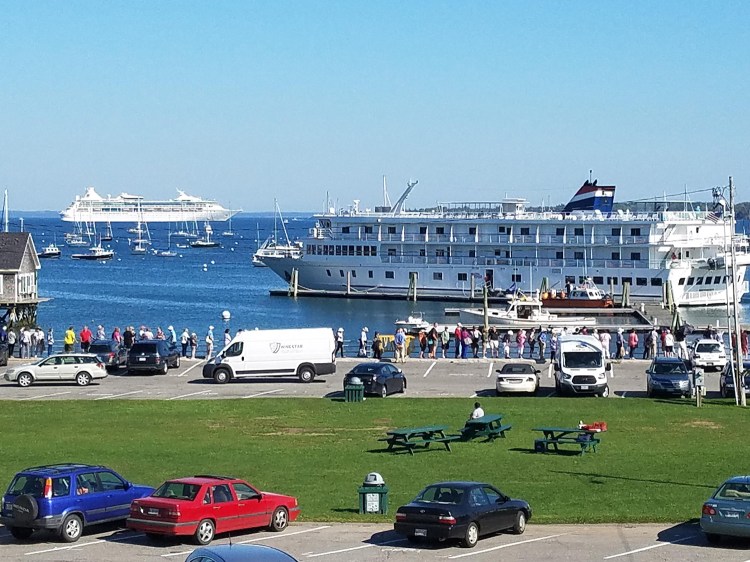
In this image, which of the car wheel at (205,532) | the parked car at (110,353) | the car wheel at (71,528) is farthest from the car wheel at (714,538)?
the parked car at (110,353)

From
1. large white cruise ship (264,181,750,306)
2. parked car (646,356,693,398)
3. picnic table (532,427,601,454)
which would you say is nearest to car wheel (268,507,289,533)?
picnic table (532,427,601,454)

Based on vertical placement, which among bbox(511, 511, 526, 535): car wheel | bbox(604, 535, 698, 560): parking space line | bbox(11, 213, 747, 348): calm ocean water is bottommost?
bbox(604, 535, 698, 560): parking space line

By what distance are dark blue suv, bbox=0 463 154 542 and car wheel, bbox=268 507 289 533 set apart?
234cm

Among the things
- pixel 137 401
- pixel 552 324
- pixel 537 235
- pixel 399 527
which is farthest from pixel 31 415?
pixel 537 235

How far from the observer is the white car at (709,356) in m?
45.7

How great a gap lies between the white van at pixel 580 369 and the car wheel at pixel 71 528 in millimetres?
22213

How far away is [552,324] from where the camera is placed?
7675 cm

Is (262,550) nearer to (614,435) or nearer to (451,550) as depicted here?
(451,550)

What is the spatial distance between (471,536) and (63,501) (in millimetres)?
6237

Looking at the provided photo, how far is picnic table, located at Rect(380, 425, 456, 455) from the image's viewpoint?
28.7m

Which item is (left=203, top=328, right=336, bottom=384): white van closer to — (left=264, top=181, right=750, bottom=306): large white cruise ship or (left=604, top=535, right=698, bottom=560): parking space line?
(left=604, top=535, right=698, bottom=560): parking space line

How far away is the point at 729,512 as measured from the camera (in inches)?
745

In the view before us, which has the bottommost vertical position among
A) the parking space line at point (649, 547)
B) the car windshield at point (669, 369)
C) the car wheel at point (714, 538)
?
the parking space line at point (649, 547)

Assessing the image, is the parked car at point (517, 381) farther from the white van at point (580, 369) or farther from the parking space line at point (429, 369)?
the parking space line at point (429, 369)
